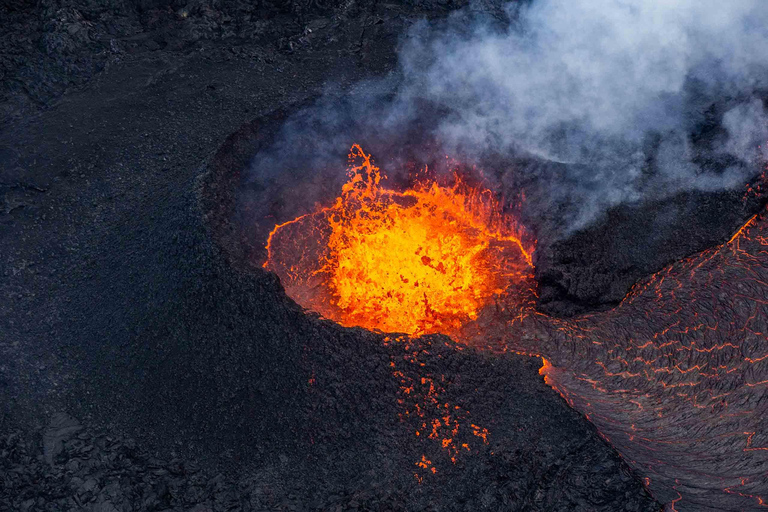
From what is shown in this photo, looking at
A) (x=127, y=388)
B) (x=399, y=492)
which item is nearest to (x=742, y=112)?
(x=399, y=492)

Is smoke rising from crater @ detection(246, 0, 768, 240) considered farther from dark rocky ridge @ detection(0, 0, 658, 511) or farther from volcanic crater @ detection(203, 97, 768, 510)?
dark rocky ridge @ detection(0, 0, 658, 511)

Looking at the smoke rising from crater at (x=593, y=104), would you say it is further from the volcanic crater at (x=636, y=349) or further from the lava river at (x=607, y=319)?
the lava river at (x=607, y=319)

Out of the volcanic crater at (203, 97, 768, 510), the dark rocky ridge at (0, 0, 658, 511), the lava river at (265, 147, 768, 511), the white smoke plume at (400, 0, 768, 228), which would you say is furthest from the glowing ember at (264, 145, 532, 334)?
the dark rocky ridge at (0, 0, 658, 511)

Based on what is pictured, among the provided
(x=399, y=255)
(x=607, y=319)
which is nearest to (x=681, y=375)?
(x=607, y=319)

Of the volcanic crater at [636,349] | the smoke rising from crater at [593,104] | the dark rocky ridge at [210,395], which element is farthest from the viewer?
the smoke rising from crater at [593,104]

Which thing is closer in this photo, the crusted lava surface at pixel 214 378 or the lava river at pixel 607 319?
the crusted lava surface at pixel 214 378

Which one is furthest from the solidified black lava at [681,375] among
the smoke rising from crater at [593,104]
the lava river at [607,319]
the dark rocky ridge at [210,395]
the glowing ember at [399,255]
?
the smoke rising from crater at [593,104]

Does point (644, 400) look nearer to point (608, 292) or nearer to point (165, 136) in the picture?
point (608, 292)
